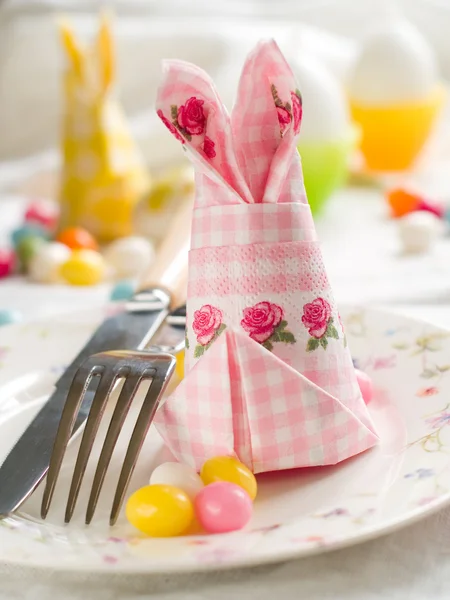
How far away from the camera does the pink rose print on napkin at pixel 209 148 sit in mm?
462

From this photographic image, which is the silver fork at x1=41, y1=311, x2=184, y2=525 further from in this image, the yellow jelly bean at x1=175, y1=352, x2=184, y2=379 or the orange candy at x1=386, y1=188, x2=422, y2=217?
the orange candy at x1=386, y1=188, x2=422, y2=217

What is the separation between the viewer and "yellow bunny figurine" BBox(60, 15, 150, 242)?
112 cm

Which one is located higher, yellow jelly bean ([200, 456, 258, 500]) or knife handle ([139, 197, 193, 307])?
knife handle ([139, 197, 193, 307])

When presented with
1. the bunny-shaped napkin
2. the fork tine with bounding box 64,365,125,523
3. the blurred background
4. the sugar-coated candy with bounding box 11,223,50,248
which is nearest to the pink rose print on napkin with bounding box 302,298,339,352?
the bunny-shaped napkin

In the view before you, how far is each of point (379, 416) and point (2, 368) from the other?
27 cm

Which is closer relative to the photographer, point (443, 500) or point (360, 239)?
point (443, 500)

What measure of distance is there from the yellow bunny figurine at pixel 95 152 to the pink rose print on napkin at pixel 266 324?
0.71m

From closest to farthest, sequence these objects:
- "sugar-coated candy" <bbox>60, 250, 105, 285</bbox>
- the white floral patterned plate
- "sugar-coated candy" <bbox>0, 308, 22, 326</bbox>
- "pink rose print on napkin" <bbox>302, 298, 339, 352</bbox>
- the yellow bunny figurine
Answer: the white floral patterned plate
"pink rose print on napkin" <bbox>302, 298, 339, 352</bbox>
"sugar-coated candy" <bbox>0, 308, 22, 326</bbox>
"sugar-coated candy" <bbox>60, 250, 105, 285</bbox>
the yellow bunny figurine

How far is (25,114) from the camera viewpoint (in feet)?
6.08

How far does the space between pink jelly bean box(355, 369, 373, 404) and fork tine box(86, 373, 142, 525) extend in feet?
0.47

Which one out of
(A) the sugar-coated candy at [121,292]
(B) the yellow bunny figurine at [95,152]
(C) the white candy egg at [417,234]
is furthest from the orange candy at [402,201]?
(A) the sugar-coated candy at [121,292]

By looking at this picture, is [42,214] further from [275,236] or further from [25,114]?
[275,236]

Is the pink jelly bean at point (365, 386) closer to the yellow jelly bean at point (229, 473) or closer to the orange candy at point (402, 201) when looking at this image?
the yellow jelly bean at point (229, 473)

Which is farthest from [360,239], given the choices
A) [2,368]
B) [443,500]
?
[443,500]
